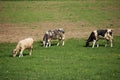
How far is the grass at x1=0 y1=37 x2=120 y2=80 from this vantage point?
1892cm

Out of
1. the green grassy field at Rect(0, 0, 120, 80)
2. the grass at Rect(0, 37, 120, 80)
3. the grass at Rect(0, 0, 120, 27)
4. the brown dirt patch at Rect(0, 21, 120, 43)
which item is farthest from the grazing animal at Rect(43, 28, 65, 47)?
the grass at Rect(0, 0, 120, 27)

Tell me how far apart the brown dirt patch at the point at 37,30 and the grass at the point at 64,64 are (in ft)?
18.9

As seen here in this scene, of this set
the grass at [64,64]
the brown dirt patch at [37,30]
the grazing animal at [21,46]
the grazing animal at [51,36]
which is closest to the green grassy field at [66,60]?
the grass at [64,64]

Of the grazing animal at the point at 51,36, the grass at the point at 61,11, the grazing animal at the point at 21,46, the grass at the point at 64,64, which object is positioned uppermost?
the grass at the point at 61,11

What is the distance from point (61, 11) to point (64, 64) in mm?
32706

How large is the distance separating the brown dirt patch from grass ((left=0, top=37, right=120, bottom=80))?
5.76m

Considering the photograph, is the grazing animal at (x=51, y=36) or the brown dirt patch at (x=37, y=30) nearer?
the grazing animal at (x=51, y=36)

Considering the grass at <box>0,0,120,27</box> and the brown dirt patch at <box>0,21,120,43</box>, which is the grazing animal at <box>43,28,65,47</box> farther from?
the grass at <box>0,0,120,27</box>

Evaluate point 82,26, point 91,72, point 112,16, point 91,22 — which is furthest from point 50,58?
point 112,16

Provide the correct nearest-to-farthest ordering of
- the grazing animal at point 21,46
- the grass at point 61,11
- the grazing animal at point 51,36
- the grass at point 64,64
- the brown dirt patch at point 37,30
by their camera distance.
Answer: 1. the grass at point 64,64
2. the grazing animal at point 21,46
3. the grazing animal at point 51,36
4. the brown dirt patch at point 37,30
5. the grass at point 61,11

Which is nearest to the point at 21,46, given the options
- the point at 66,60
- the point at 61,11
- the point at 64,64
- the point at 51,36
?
the point at 66,60

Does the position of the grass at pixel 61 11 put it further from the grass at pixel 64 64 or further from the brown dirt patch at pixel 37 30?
the grass at pixel 64 64

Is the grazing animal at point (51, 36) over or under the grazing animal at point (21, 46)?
over

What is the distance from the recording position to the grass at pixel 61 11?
4703 cm
